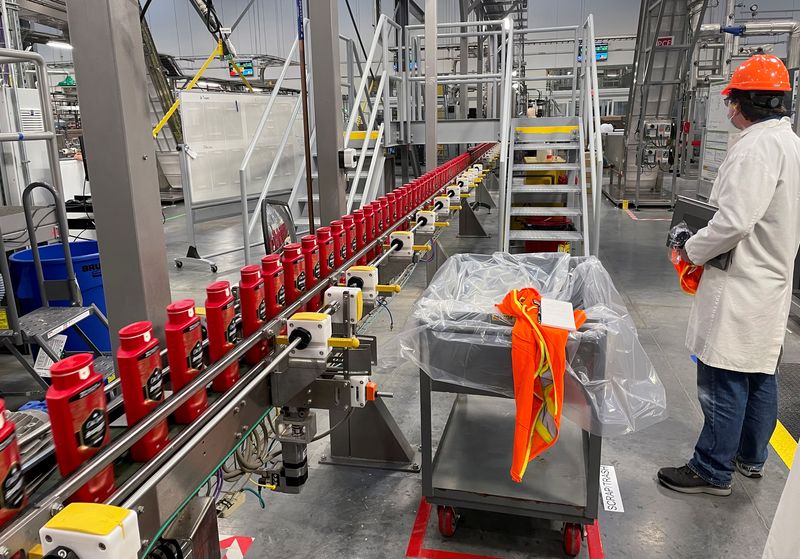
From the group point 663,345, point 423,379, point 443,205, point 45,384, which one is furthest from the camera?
point 663,345

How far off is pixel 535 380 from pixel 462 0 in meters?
10.3

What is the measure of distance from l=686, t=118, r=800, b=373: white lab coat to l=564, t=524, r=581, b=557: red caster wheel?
89 cm

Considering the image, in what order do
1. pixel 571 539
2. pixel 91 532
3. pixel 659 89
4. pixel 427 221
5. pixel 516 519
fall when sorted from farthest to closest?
pixel 659 89 → pixel 427 221 → pixel 516 519 → pixel 571 539 → pixel 91 532

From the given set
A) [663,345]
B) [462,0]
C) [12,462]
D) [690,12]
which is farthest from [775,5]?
[12,462]

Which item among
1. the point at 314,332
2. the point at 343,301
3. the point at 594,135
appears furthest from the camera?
the point at 594,135

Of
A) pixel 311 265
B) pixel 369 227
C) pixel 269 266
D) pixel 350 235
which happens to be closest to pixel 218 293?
pixel 269 266

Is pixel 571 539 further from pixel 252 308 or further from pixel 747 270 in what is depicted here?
pixel 252 308

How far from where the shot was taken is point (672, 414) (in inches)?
128

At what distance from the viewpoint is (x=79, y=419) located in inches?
38.0

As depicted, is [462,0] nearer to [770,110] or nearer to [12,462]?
[770,110]

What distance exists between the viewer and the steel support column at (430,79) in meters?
5.28

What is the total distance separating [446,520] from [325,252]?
3.81 feet

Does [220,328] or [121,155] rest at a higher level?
[121,155]

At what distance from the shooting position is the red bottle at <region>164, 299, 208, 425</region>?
1220 mm
